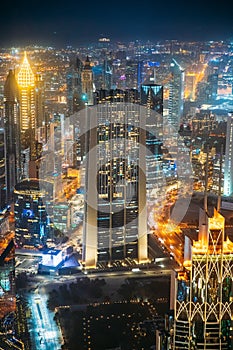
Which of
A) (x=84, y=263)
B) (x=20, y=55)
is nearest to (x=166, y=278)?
(x=84, y=263)

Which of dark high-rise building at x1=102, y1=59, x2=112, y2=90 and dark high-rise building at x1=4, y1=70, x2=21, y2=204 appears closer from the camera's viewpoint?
dark high-rise building at x1=102, y1=59, x2=112, y2=90

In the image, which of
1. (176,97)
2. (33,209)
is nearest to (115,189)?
(33,209)

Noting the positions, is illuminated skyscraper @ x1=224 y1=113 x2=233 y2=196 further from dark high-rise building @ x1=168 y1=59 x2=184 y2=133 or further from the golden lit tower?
the golden lit tower

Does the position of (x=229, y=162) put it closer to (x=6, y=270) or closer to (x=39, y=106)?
(x=39, y=106)

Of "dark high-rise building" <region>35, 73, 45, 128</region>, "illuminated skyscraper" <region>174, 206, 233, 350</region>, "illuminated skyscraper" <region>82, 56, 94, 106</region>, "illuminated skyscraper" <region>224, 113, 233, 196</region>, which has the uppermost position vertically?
"illuminated skyscraper" <region>82, 56, 94, 106</region>

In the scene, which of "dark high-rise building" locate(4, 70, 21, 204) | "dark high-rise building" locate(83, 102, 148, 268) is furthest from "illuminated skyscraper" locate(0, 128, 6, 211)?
"dark high-rise building" locate(83, 102, 148, 268)

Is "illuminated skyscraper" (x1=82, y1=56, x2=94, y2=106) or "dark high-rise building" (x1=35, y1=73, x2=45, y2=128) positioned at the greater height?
"illuminated skyscraper" (x1=82, y1=56, x2=94, y2=106)

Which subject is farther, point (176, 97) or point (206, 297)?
point (176, 97)
